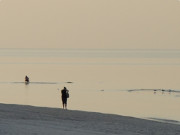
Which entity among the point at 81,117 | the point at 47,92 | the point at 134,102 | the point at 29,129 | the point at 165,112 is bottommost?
the point at 29,129

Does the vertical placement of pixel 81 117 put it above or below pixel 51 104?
below

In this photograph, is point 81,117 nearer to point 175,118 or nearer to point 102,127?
point 102,127

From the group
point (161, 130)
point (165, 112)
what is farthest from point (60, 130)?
point (165, 112)

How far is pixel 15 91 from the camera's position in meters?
56.9

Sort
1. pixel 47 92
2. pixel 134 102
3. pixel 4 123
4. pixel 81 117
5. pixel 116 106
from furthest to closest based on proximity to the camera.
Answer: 1. pixel 47 92
2. pixel 134 102
3. pixel 116 106
4. pixel 81 117
5. pixel 4 123

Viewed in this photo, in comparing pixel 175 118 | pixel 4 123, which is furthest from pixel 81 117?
pixel 175 118

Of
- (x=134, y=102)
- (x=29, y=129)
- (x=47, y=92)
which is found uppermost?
(x=47, y=92)

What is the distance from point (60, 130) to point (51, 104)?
24.7 meters

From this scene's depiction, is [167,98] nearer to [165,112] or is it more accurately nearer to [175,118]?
[165,112]

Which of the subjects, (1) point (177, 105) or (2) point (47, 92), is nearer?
(1) point (177, 105)

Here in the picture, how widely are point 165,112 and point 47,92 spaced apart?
1983 cm

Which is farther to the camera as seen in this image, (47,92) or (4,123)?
(47,92)

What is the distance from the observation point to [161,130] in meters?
23.7

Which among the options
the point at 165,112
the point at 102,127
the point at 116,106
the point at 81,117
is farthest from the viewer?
the point at 116,106
